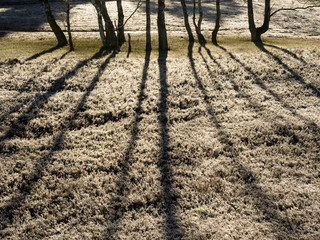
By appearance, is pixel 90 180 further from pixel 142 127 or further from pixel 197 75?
pixel 197 75

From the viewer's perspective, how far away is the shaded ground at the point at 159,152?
6246 millimetres

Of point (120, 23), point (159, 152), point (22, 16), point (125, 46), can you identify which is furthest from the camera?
point (22, 16)

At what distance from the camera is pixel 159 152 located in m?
8.68

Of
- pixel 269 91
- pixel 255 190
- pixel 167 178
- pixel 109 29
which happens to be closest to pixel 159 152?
pixel 167 178

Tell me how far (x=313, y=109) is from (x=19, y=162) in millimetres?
12527

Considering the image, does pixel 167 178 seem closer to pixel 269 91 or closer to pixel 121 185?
pixel 121 185

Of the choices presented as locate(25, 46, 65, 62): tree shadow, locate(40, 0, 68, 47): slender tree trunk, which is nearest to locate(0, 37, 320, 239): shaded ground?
locate(25, 46, 65, 62): tree shadow

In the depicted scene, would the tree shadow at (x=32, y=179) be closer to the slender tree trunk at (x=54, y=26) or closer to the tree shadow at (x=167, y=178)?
the tree shadow at (x=167, y=178)

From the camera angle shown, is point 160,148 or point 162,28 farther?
point 162,28

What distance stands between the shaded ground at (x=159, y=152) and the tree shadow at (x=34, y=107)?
6cm

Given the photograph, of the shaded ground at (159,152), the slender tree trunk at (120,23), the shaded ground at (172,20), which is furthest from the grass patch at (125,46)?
the shaded ground at (159,152)

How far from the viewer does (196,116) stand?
10859 mm

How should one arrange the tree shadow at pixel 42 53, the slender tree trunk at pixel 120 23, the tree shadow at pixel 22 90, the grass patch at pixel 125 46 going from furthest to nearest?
the slender tree trunk at pixel 120 23 < the grass patch at pixel 125 46 < the tree shadow at pixel 42 53 < the tree shadow at pixel 22 90

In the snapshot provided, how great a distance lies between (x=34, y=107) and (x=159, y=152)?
22.4 ft
